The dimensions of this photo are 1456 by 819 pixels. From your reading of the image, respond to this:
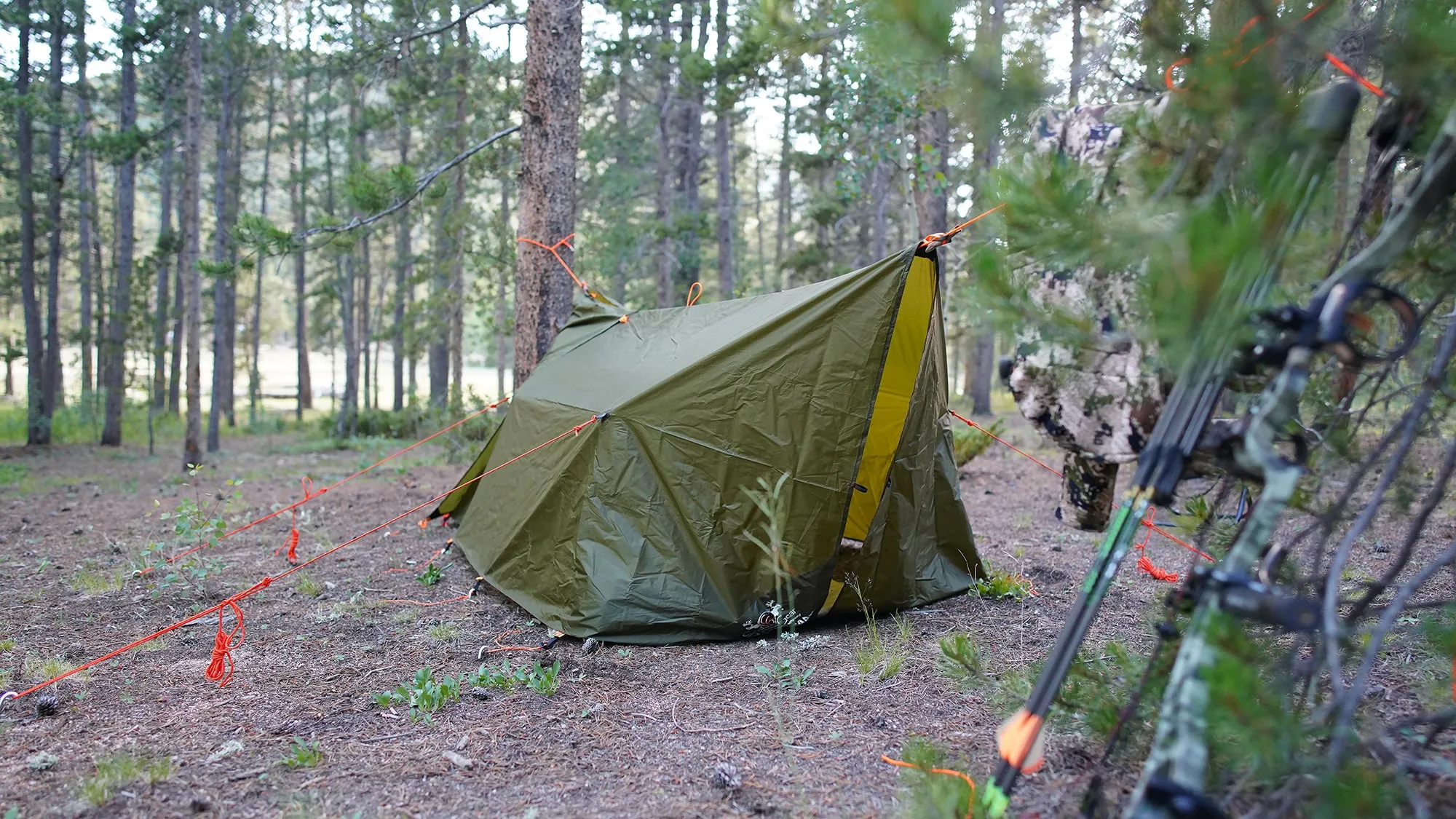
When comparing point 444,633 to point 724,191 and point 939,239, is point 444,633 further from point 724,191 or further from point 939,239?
point 724,191

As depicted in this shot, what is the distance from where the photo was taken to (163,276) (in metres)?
17.2

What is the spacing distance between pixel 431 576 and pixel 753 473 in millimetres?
2418

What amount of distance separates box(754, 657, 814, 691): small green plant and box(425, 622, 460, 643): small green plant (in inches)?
63.9

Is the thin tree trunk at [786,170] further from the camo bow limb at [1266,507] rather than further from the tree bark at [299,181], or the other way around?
the camo bow limb at [1266,507]

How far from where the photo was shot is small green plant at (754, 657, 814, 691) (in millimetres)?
3299

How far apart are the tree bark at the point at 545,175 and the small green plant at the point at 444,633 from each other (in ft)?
8.02

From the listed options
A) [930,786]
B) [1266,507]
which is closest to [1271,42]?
[1266,507]

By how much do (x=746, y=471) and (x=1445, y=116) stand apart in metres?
2.74

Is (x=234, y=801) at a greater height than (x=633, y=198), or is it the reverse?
(x=633, y=198)

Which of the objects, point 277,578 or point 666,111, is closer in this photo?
point 277,578

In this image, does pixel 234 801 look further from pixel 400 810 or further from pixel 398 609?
pixel 398 609

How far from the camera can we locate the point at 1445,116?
1.69 metres

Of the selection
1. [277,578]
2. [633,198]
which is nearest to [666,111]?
[633,198]

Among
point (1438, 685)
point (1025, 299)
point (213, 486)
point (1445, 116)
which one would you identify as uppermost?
point (1445, 116)
